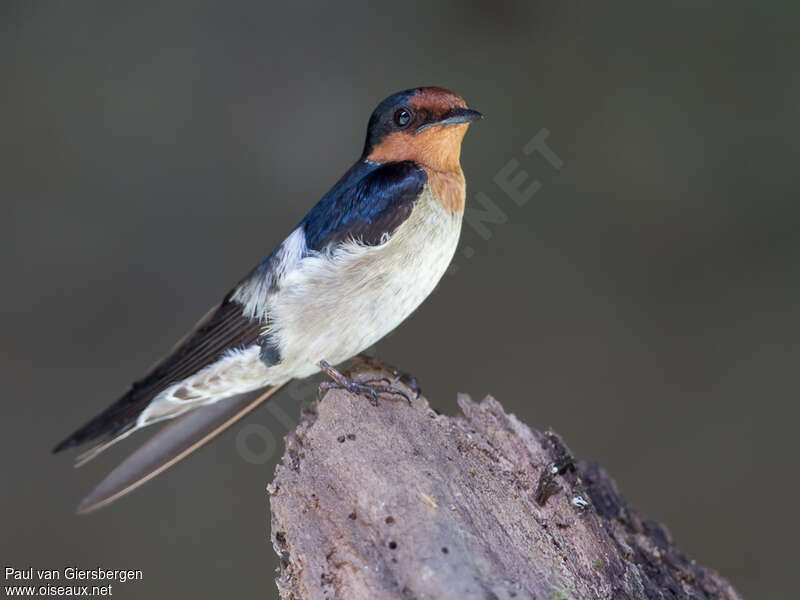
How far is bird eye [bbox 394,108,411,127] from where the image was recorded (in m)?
2.06

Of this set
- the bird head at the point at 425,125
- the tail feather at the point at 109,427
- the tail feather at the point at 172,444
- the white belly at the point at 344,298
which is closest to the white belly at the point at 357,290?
the white belly at the point at 344,298

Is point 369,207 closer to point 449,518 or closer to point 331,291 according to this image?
point 331,291

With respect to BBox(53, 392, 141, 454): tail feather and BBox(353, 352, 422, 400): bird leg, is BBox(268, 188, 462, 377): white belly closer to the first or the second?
BBox(353, 352, 422, 400): bird leg

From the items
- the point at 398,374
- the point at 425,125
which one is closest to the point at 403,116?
the point at 425,125

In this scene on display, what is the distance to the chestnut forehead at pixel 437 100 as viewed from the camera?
2.03 m

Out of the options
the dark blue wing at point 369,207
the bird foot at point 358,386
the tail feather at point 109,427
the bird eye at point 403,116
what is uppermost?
the bird eye at point 403,116

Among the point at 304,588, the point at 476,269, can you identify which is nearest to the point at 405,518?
the point at 304,588

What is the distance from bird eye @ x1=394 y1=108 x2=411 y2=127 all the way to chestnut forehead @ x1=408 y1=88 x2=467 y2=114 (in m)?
0.03

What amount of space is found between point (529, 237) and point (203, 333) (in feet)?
6.05

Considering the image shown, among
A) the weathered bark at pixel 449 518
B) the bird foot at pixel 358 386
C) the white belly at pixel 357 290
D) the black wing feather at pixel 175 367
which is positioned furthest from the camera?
the black wing feather at pixel 175 367

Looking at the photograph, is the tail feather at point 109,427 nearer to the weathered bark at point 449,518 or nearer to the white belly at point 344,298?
the white belly at point 344,298

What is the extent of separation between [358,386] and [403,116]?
0.61 meters

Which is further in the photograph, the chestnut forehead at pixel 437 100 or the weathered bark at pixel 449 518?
the chestnut forehead at pixel 437 100

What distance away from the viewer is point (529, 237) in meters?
3.69
